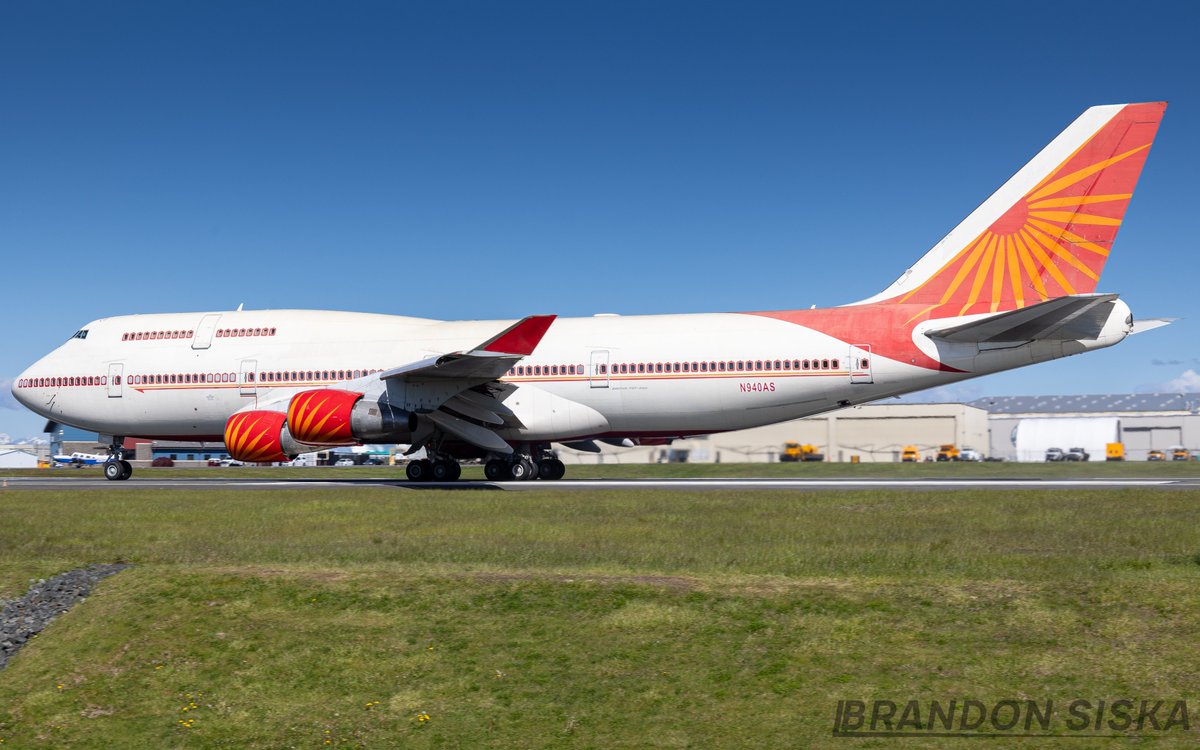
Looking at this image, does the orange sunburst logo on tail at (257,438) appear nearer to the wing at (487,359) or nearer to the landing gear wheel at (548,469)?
Result: the wing at (487,359)

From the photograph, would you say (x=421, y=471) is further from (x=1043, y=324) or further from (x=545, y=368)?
(x=1043, y=324)

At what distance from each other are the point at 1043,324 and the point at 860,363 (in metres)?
4.88

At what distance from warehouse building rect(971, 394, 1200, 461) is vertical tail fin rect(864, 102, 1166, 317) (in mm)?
52807

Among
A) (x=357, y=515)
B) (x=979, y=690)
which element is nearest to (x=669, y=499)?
(x=357, y=515)

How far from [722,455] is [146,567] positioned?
150ft

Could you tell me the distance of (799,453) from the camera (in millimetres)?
59188

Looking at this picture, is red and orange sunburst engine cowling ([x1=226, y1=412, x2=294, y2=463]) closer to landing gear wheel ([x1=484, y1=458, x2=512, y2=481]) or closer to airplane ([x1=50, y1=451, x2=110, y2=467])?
landing gear wheel ([x1=484, y1=458, x2=512, y2=481])

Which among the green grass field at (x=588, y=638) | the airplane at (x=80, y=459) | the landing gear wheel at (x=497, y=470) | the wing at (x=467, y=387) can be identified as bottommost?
the green grass field at (x=588, y=638)

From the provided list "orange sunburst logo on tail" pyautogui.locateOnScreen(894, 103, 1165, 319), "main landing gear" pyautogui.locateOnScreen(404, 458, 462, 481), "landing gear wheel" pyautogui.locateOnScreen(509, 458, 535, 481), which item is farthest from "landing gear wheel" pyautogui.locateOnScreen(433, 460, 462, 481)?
"orange sunburst logo on tail" pyautogui.locateOnScreen(894, 103, 1165, 319)

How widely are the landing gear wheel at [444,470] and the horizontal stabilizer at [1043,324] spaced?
15047 mm

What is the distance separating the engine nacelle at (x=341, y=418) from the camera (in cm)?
2762

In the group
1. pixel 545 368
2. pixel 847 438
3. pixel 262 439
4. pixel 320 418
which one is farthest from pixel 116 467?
pixel 847 438

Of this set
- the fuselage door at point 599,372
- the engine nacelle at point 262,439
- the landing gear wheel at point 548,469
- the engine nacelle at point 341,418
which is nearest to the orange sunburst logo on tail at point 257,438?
the engine nacelle at point 262,439

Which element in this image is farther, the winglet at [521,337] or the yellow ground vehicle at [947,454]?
the yellow ground vehicle at [947,454]
